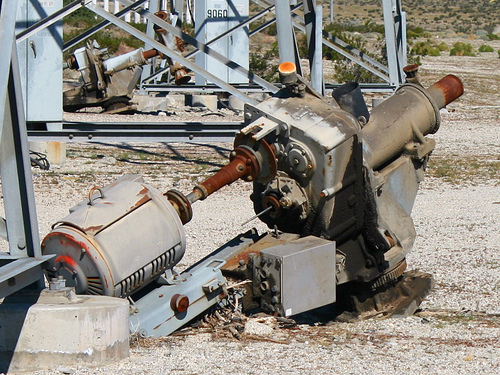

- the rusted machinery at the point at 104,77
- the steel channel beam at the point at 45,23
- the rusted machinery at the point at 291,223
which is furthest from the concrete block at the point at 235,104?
the rusted machinery at the point at 291,223

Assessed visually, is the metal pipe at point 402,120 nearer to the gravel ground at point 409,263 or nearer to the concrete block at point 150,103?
the gravel ground at point 409,263

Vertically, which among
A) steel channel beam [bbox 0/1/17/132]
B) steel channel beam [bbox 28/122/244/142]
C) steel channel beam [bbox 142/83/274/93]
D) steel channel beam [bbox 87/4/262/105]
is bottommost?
steel channel beam [bbox 142/83/274/93]

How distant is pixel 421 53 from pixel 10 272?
29.9 m

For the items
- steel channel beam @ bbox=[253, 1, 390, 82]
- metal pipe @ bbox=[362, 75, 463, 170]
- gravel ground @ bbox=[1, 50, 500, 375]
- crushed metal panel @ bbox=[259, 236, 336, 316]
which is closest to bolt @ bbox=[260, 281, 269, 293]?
crushed metal panel @ bbox=[259, 236, 336, 316]

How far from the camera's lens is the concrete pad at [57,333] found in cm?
438

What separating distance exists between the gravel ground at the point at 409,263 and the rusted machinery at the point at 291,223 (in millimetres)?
236

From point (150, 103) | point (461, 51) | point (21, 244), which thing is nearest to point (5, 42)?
point (21, 244)

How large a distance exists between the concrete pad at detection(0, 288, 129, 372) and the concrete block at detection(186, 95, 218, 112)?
13.3 m

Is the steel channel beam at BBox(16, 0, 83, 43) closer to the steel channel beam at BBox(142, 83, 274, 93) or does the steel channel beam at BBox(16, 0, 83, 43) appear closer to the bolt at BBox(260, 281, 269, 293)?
the steel channel beam at BBox(142, 83, 274, 93)

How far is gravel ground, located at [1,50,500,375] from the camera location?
4.53 meters

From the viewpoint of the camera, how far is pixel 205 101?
17750 millimetres

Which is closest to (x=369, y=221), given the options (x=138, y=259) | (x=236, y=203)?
(x=138, y=259)

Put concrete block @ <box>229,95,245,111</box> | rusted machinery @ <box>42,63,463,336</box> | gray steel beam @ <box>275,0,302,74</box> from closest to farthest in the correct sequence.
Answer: rusted machinery @ <box>42,63,463,336</box> < gray steel beam @ <box>275,0,302,74</box> < concrete block @ <box>229,95,245,111</box>

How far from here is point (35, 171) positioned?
10.9 meters
